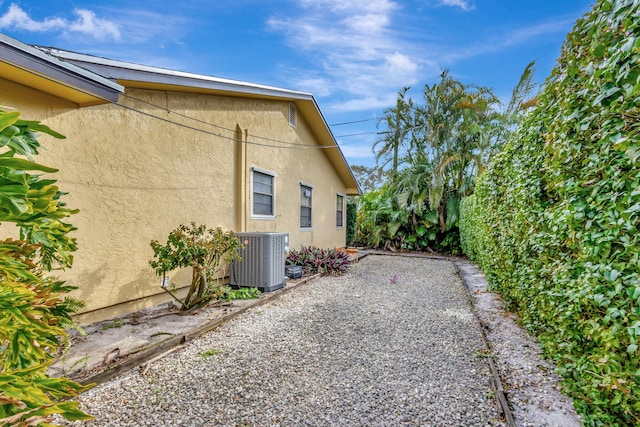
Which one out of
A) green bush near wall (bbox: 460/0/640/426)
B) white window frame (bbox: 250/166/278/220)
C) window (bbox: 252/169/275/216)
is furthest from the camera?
window (bbox: 252/169/275/216)

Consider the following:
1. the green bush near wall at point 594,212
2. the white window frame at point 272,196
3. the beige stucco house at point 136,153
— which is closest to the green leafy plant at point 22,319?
the green bush near wall at point 594,212

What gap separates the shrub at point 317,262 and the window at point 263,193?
156 centimetres

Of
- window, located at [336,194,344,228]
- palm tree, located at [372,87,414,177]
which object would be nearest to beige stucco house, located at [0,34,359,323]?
window, located at [336,194,344,228]

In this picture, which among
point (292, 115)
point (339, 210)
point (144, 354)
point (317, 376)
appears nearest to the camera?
point (317, 376)

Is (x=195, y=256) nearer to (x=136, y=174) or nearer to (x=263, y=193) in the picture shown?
(x=136, y=174)

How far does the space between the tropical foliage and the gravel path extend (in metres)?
9.17

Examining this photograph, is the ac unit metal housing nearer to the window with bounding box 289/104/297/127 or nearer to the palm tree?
the window with bounding box 289/104/297/127

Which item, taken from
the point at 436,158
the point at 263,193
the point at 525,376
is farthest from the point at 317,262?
the point at 436,158

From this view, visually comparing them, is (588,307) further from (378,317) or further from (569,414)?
(378,317)

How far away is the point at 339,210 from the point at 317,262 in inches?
236

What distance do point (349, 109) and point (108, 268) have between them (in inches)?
637

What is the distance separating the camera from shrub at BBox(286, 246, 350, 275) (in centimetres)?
883

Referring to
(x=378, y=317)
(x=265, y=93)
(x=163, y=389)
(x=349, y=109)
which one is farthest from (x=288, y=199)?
(x=349, y=109)

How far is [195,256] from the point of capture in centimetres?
475
